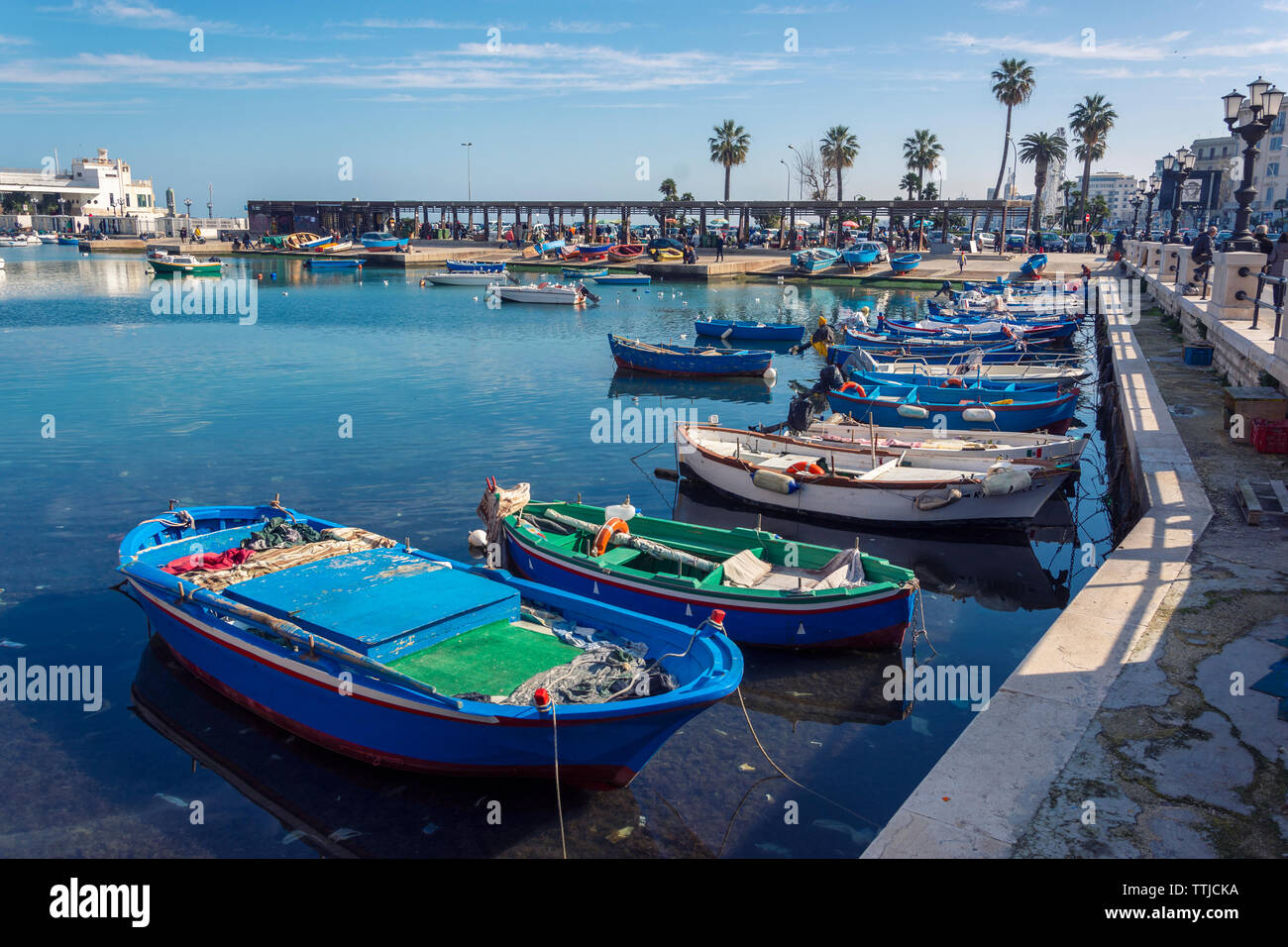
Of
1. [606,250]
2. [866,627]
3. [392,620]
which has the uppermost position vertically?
[606,250]

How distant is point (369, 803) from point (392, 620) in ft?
5.78

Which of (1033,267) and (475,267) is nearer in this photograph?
(1033,267)

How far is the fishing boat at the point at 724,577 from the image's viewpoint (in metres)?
11.6

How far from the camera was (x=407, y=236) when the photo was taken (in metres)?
114

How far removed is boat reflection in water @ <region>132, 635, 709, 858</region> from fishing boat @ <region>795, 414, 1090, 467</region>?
404 inches

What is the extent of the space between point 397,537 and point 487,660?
24.7ft

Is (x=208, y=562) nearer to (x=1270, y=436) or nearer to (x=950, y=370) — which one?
(x=1270, y=436)

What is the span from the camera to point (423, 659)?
29.9ft

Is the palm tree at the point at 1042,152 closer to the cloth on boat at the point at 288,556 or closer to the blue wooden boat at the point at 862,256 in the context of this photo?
the blue wooden boat at the point at 862,256

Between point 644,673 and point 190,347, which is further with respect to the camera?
point 190,347

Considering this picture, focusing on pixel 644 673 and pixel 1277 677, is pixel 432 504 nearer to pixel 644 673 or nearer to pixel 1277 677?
pixel 644 673

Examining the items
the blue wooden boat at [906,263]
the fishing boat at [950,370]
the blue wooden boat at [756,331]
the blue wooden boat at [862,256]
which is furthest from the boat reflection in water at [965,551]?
the blue wooden boat at [862,256]

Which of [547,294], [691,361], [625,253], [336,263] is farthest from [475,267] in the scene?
[691,361]
